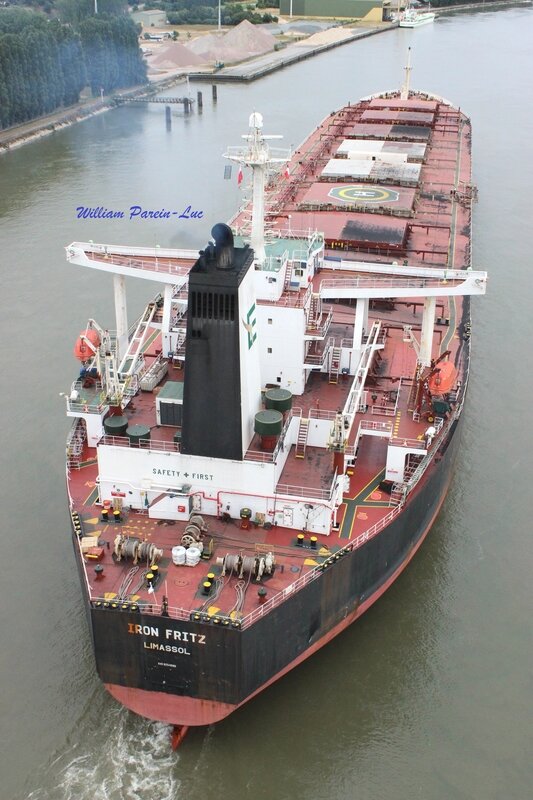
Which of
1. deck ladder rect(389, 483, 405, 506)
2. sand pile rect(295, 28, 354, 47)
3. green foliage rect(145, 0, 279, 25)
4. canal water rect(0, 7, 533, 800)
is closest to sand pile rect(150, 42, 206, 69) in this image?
sand pile rect(295, 28, 354, 47)

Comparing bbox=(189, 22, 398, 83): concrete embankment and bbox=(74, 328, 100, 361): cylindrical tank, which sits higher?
bbox=(189, 22, 398, 83): concrete embankment

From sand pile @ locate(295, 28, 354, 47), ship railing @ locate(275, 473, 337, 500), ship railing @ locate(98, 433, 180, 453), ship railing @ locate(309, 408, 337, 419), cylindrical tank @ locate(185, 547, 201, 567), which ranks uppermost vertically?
sand pile @ locate(295, 28, 354, 47)

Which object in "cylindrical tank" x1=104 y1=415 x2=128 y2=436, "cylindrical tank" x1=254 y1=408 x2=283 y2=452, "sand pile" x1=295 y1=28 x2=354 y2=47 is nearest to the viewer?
"cylindrical tank" x1=254 y1=408 x2=283 y2=452

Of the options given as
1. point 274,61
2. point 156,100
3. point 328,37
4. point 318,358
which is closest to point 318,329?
point 318,358

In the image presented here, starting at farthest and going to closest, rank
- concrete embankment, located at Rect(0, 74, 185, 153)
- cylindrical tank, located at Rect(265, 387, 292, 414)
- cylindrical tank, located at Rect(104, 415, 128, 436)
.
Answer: concrete embankment, located at Rect(0, 74, 185, 153) → cylindrical tank, located at Rect(265, 387, 292, 414) → cylindrical tank, located at Rect(104, 415, 128, 436)

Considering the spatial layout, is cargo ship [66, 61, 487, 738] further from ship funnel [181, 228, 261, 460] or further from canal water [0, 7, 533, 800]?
canal water [0, 7, 533, 800]

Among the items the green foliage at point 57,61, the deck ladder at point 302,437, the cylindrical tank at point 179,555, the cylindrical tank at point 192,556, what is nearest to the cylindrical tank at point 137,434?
the cylindrical tank at point 179,555
